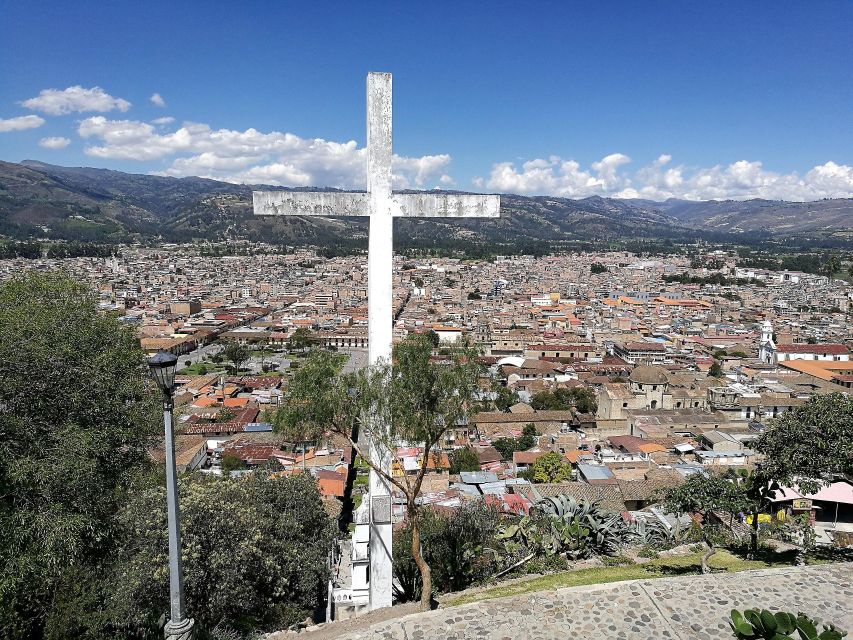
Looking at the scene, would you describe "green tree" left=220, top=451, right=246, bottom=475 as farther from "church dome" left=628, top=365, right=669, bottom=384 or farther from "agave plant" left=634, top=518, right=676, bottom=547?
"church dome" left=628, top=365, right=669, bottom=384

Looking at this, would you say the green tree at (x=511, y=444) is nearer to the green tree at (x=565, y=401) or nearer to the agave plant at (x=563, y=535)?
the green tree at (x=565, y=401)

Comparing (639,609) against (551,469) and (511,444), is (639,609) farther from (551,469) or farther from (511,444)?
(511,444)

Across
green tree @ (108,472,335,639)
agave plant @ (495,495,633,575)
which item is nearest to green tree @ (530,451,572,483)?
agave plant @ (495,495,633,575)

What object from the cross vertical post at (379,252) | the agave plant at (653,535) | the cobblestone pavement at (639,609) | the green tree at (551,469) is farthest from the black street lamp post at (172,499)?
the green tree at (551,469)

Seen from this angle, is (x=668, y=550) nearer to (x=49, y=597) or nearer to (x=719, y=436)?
(x=49, y=597)

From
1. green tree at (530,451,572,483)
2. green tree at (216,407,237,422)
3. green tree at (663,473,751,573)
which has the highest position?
green tree at (663,473,751,573)

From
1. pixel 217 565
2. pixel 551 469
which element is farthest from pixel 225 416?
pixel 217 565
